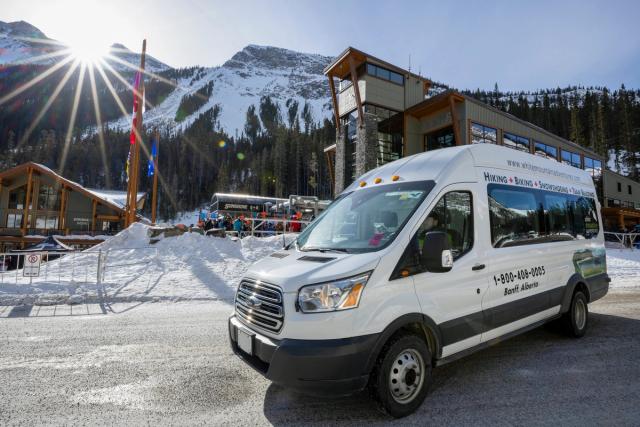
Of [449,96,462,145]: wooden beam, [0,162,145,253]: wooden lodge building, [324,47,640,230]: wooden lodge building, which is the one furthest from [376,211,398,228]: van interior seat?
[0,162,145,253]: wooden lodge building

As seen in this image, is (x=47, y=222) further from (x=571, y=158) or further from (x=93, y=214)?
(x=571, y=158)

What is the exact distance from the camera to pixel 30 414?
2850 mm

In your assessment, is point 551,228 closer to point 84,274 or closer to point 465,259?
point 465,259

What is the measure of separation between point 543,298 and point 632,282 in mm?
9548

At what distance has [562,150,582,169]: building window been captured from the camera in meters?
26.5

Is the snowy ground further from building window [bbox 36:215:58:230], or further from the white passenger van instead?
building window [bbox 36:215:58:230]

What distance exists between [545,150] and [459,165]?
2660cm

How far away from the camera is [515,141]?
23.0 m

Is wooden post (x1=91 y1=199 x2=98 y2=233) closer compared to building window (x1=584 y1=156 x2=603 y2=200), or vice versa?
building window (x1=584 y1=156 x2=603 y2=200)

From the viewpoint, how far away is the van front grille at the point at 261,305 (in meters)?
2.69

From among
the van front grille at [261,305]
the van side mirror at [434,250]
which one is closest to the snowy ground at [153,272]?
the van front grille at [261,305]

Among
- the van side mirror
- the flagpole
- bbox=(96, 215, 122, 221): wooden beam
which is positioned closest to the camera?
the van side mirror

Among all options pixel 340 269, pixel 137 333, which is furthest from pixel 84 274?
pixel 340 269

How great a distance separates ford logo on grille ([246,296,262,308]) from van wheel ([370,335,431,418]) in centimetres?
113
